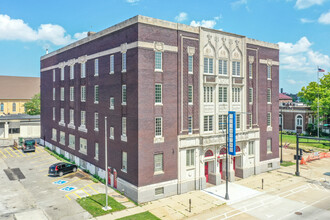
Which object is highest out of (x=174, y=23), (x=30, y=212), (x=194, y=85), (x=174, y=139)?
(x=174, y=23)

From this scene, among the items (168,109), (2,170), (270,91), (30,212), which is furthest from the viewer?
(270,91)

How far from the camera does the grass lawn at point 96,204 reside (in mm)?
24281

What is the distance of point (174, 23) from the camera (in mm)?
29078

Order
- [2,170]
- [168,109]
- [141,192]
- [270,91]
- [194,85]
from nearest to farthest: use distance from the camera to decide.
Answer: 1. [141,192]
2. [168,109]
3. [194,85]
4. [2,170]
5. [270,91]

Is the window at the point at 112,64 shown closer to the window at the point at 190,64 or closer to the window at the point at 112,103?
the window at the point at 112,103

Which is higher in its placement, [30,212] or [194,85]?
[194,85]

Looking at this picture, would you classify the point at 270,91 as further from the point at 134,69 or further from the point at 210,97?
the point at 134,69

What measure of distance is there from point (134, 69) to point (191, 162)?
12.4 metres

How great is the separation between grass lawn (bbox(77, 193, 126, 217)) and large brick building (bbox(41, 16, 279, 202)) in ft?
7.01

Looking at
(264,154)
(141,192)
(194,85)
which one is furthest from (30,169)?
(264,154)

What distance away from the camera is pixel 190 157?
3058 centimetres

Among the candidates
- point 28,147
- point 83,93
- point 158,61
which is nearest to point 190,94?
point 158,61

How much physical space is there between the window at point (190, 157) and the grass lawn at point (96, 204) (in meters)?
8.96

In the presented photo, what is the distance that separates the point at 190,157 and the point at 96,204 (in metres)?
11.3
